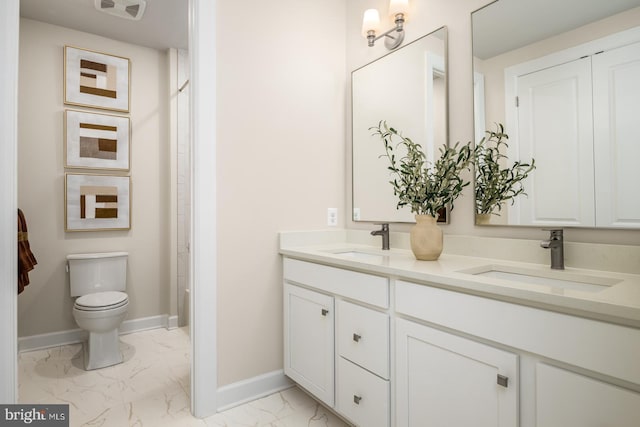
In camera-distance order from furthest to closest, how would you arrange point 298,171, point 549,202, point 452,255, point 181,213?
1. point 181,213
2. point 298,171
3. point 452,255
4. point 549,202

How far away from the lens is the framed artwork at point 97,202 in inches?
112

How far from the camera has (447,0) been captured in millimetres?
1769

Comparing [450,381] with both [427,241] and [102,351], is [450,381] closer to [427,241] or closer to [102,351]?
[427,241]

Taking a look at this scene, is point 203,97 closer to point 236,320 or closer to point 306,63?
point 306,63

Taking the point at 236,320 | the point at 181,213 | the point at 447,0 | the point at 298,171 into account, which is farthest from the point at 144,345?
the point at 447,0

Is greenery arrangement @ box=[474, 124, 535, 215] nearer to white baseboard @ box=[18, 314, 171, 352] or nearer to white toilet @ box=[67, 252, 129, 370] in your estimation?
white toilet @ box=[67, 252, 129, 370]

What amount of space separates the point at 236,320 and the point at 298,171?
0.94m

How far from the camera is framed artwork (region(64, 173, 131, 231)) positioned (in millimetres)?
2852

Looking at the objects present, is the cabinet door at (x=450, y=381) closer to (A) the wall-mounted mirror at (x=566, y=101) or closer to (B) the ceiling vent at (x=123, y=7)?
(A) the wall-mounted mirror at (x=566, y=101)

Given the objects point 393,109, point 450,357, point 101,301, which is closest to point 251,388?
point 450,357

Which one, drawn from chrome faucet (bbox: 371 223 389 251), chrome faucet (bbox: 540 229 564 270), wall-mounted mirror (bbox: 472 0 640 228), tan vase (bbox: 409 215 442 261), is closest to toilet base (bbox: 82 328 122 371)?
chrome faucet (bbox: 371 223 389 251)

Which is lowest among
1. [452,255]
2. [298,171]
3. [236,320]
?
[236,320]

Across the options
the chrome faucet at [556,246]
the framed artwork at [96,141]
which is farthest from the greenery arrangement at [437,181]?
the framed artwork at [96,141]

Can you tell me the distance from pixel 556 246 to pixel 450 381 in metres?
0.64
